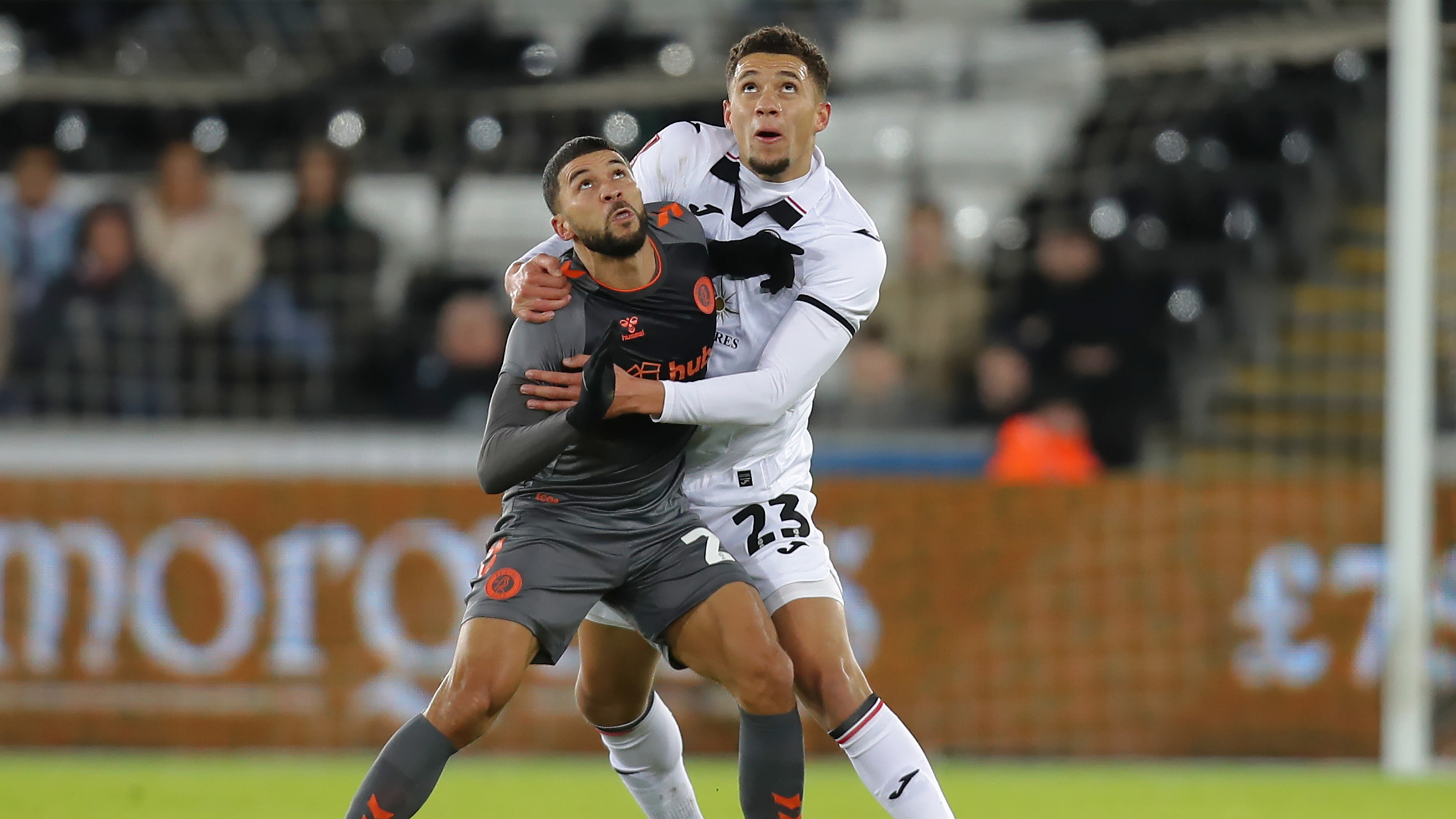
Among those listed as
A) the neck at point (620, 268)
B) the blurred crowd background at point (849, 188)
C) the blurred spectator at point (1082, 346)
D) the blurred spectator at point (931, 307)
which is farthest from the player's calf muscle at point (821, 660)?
the blurred spectator at point (931, 307)

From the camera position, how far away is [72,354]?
28.6 feet

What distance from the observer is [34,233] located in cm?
897

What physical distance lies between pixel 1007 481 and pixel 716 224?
3367 mm

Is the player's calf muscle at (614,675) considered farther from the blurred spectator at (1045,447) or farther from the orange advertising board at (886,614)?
the blurred spectator at (1045,447)

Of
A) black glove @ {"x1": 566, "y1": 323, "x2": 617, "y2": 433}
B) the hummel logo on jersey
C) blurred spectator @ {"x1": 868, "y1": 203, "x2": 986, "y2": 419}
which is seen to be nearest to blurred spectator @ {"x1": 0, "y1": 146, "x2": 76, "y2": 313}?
blurred spectator @ {"x1": 868, "y1": 203, "x2": 986, "y2": 419}

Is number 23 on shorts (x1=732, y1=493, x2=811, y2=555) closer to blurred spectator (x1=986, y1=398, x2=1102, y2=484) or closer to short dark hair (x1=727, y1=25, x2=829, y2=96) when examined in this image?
short dark hair (x1=727, y1=25, x2=829, y2=96)

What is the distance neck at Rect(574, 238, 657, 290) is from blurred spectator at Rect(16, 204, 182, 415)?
493 cm

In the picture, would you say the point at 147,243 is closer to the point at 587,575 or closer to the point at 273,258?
the point at 273,258

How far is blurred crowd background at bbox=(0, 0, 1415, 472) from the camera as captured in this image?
28.1 ft

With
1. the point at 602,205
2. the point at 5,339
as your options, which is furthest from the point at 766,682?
the point at 5,339

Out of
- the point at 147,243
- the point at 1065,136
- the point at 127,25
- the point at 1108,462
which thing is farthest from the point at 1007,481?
the point at 127,25

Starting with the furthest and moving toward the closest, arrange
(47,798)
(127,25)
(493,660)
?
(127,25) < (47,798) < (493,660)

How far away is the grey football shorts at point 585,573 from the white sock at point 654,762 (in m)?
0.38

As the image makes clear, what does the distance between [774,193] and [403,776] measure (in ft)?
5.53
